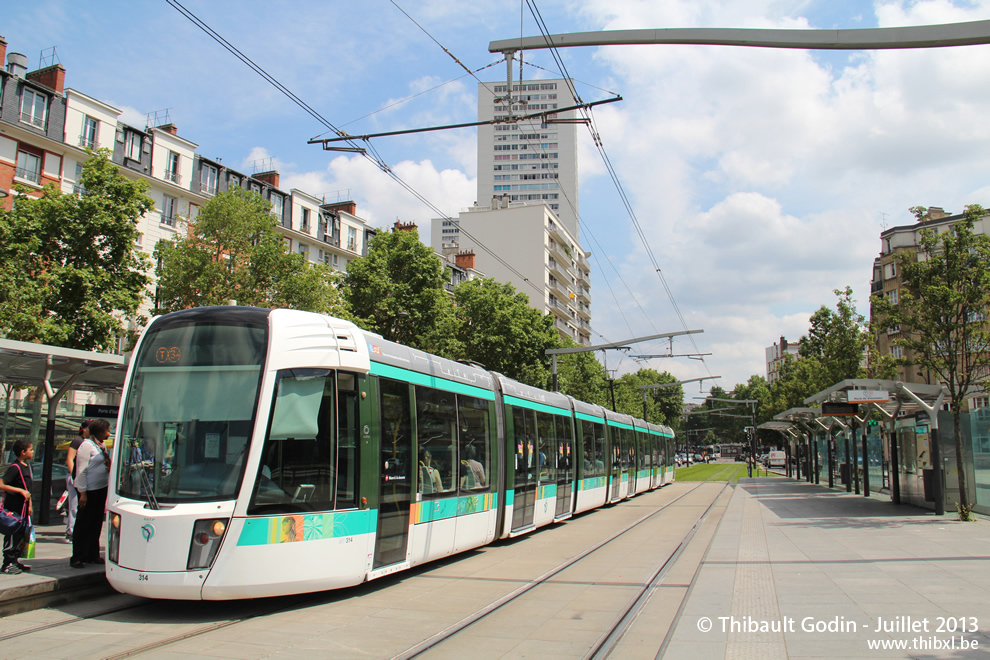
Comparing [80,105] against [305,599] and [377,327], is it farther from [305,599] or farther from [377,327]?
[305,599]

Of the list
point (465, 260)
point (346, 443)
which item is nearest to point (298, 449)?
point (346, 443)

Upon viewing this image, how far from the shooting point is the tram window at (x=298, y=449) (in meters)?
7.55

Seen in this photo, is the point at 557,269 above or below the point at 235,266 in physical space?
above

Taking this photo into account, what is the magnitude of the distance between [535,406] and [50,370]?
866 centimetres

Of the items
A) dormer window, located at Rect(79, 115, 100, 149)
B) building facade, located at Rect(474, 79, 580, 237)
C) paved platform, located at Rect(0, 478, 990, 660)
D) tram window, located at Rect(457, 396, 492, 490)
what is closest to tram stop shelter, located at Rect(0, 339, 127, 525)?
paved platform, located at Rect(0, 478, 990, 660)

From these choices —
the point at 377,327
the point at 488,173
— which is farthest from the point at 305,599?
the point at 488,173

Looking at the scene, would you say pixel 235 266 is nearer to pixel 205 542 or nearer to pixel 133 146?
pixel 205 542

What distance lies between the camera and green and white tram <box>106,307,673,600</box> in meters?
7.24

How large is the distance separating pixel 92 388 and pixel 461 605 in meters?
9.99

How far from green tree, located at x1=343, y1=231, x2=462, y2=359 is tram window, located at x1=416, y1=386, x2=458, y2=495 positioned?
20714 millimetres

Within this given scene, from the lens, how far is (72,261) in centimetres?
2036

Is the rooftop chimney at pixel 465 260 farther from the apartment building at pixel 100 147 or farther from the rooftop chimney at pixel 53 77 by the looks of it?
the rooftop chimney at pixel 53 77

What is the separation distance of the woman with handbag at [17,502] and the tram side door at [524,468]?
763 cm

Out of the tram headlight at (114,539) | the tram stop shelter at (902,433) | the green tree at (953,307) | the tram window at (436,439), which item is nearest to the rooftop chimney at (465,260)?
the tram stop shelter at (902,433)
